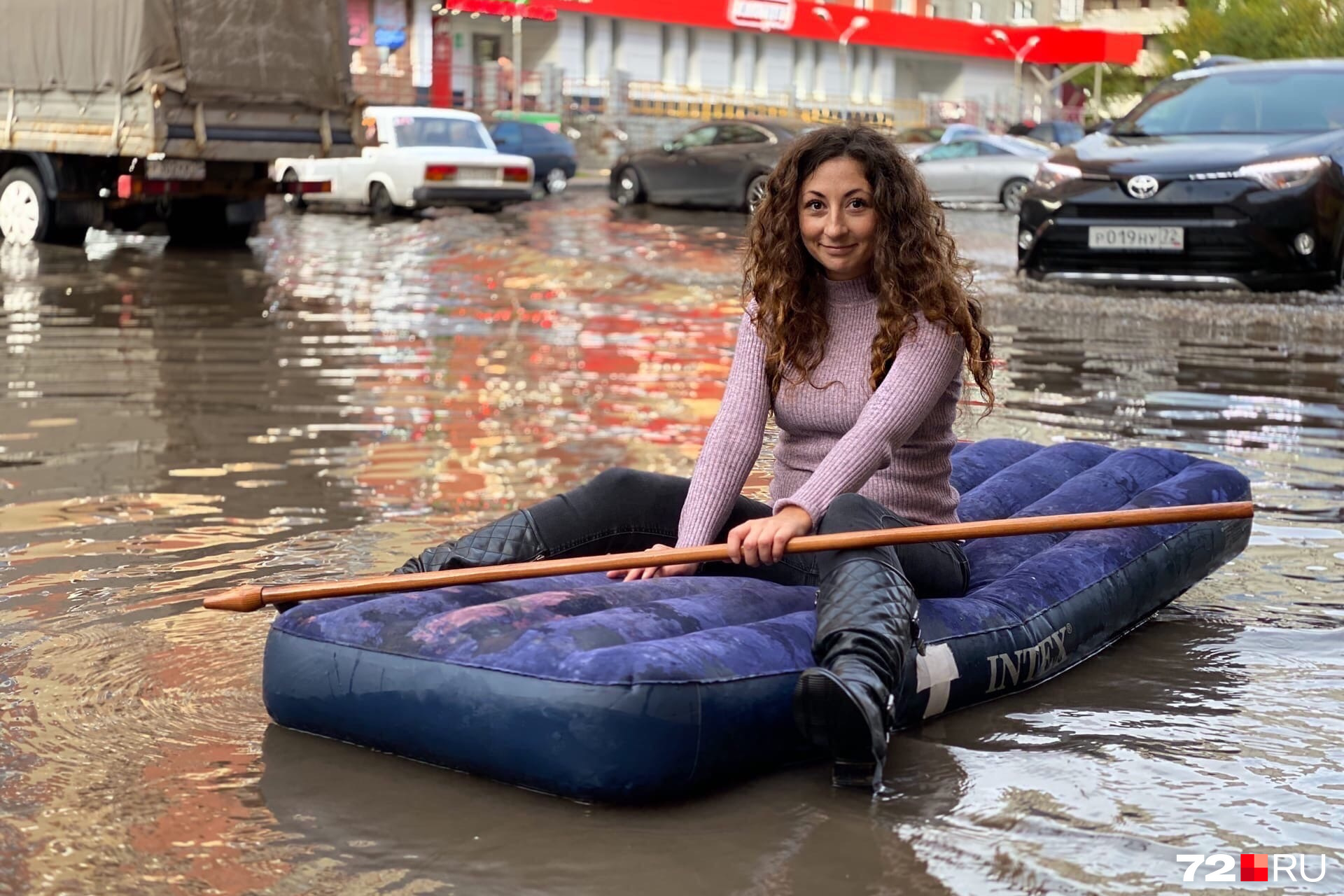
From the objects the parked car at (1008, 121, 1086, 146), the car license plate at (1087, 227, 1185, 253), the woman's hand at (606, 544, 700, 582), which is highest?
the parked car at (1008, 121, 1086, 146)

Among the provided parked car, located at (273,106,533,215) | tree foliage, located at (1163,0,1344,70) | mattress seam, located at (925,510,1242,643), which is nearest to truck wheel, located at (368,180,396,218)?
parked car, located at (273,106,533,215)

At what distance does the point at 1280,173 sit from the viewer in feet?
34.4

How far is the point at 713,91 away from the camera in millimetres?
50406

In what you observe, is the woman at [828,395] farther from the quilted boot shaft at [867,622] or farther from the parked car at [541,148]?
the parked car at [541,148]

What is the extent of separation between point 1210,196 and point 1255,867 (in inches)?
321

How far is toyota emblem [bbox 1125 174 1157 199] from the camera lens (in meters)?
10.7

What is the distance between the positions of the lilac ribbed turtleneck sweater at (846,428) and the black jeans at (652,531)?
0.33 feet

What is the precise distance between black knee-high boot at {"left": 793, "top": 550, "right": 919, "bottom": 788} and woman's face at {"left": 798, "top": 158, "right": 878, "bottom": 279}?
0.72m

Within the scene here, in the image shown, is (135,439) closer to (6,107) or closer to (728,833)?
(728,833)

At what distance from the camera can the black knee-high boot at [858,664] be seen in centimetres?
319

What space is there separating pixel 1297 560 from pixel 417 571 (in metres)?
Result: 2.60

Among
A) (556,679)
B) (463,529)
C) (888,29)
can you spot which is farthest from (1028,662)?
(888,29)

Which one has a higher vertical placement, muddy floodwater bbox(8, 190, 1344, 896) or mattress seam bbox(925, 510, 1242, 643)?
mattress seam bbox(925, 510, 1242, 643)

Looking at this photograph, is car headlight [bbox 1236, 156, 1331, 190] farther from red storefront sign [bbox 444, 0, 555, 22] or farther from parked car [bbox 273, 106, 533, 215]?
red storefront sign [bbox 444, 0, 555, 22]
